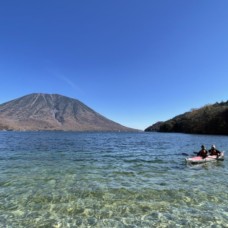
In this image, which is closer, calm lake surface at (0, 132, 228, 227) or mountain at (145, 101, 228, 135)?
calm lake surface at (0, 132, 228, 227)

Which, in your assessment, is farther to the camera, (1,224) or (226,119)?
(226,119)

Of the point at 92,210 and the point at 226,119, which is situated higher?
the point at 226,119

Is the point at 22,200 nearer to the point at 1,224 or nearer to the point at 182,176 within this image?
the point at 1,224

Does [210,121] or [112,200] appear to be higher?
[210,121]

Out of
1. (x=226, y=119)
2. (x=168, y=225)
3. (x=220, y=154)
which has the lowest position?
(x=168, y=225)

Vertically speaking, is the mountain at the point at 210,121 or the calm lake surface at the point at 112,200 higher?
the mountain at the point at 210,121

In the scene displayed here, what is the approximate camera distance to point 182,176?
726 inches

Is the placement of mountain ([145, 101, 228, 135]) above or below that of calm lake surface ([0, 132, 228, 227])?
above

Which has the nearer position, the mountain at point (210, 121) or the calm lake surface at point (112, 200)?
the calm lake surface at point (112, 200)

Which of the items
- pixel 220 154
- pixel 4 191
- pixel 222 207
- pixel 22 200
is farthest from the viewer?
pixel 220 154

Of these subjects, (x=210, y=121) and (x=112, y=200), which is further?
(x=210, y=121)

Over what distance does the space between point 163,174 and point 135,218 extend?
9.69 metres

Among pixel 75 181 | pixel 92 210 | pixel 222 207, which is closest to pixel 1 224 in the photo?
pixel 92 210

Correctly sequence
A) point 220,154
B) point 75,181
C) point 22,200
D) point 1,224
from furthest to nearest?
1. point 220,154
2. point 75,181
3. point 22,200
4. point 1,224
